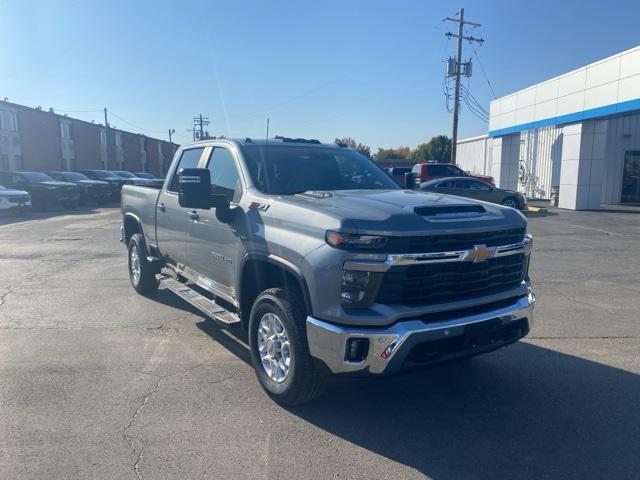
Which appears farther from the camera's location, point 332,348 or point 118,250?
point 118,250

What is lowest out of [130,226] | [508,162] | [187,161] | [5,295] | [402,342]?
[5,295]

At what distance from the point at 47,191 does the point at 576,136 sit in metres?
23.1

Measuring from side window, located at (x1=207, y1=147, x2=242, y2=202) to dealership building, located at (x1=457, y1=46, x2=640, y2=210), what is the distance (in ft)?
64.0

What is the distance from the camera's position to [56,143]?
141 feet

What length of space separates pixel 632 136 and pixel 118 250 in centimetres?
2606

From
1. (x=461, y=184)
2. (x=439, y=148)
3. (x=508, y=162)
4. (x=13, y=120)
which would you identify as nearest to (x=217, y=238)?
(x=461, y=184)

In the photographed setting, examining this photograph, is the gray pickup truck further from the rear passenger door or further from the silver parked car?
the silver parked car

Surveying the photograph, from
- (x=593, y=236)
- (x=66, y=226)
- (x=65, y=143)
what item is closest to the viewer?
(x=593, y=236)

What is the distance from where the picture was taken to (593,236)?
48.5 ft

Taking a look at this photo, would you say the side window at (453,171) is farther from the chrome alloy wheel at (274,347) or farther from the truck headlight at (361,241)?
the truck headlight at (361,241)

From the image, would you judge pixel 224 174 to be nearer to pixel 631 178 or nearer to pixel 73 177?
pixel 73 177

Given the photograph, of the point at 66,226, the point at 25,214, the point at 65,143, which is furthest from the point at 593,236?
the point at 65,143

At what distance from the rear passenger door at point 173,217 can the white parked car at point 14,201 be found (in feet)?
52.7

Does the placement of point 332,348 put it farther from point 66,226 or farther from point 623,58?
point 623,58
